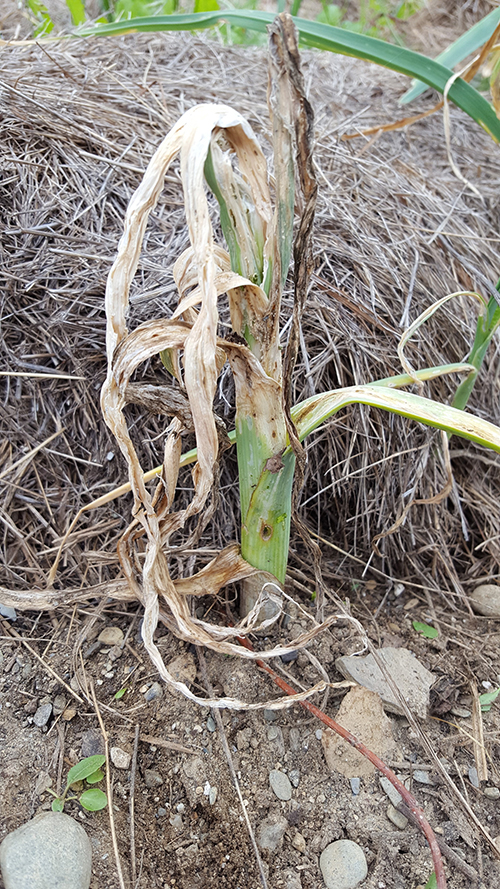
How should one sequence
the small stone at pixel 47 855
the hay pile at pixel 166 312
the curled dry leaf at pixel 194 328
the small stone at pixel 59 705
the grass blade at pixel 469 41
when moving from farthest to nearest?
1. the grass blade at pixel 469 41
2. the hay pile at pixel 166 312
3. the small stone at pixel 59 705
4. the small stone at pixel 47 855
5. the curled dry leaf at pixel 194 328

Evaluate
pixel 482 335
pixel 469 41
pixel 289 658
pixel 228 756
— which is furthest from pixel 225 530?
pixel 469 41

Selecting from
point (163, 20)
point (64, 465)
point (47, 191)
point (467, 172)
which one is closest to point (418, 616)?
point (64, 465)

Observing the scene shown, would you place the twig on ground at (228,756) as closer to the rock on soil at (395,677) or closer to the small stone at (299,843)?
the small stone at (299,843)

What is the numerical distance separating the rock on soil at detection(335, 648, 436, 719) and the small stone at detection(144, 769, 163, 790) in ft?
Result: 1.13

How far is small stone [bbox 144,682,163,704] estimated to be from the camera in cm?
93

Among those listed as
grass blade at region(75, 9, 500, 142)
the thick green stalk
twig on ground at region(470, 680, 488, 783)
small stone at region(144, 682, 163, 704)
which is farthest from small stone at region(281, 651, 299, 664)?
grass blade at region(75, 9, 500, 142)

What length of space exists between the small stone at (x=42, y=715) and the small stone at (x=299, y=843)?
1.39 feet

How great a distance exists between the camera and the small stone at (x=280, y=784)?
861 millimetres

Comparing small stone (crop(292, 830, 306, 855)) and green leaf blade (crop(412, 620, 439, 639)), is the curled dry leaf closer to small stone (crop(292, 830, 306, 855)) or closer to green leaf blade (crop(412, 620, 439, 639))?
small stone (crop(292, 830, 306, 855))

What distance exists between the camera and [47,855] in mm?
734

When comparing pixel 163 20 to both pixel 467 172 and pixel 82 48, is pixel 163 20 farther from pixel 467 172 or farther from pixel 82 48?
pixel 467 172

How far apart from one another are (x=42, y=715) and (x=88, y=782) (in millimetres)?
139

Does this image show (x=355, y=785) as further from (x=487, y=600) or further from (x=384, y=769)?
(x=487, y=600)

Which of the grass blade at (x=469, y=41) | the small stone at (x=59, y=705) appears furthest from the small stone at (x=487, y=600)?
the grass blade at (x=469, y=41)
